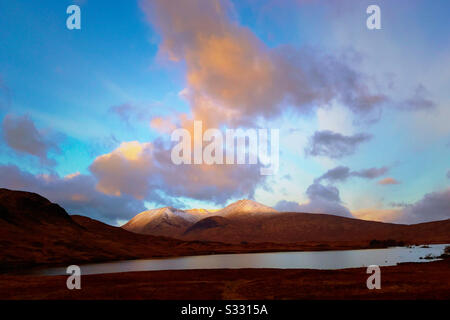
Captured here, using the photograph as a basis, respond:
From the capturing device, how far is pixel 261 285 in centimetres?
3072

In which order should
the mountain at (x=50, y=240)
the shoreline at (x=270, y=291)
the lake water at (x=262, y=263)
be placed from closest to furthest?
the shoreline at (x=270, y=291) → the lake water at (x=262, y=263) → the mountain at (x=50, y=240)

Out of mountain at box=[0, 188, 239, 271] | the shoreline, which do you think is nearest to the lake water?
mountain at box=[0, 188, 239, 271]

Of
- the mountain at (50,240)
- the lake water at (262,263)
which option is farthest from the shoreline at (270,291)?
the mountain at (50,240)

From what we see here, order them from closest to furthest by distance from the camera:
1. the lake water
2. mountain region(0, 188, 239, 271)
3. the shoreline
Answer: the shoreline → the lake water → mountain region(0, 188, 239, 271)

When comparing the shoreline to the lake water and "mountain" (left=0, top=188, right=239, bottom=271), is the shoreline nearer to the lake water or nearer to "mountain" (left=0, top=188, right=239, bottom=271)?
the lake water

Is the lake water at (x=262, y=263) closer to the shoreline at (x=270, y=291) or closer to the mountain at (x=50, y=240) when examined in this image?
the mountain at (x=50, y=240)

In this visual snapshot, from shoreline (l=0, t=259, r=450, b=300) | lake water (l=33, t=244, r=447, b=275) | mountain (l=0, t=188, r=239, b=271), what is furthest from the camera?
mountain (l=0, t=188, r=239, b=271)

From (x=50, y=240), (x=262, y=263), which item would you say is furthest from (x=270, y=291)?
(x=50, y=240)

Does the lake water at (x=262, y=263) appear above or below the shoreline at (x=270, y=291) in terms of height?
below

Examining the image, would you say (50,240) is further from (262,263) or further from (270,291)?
(270,291)
